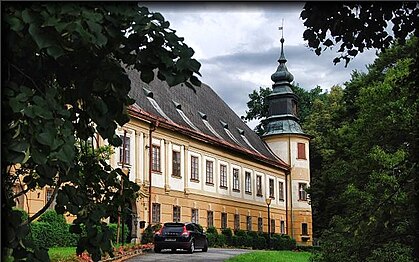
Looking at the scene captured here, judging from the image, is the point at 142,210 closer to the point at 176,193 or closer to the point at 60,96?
the point at 176,193

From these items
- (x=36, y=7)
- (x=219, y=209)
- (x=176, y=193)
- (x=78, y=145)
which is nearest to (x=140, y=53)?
(x=36, y=7)

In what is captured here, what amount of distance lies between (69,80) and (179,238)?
499 inches

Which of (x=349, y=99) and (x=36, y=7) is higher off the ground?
(x=349, y=99)

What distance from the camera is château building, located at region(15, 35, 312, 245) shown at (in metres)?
18.6

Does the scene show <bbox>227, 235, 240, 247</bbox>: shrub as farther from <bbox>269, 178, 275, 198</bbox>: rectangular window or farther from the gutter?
the gutter

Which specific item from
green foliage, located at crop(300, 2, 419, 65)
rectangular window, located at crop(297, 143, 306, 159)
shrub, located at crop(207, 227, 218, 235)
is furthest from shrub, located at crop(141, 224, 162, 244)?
green foliage, located at crop(300, 2, 419, 65)

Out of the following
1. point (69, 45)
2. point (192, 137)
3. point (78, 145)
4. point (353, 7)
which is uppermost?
point (192, 137)

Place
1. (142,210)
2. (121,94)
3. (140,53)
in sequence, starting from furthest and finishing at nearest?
(142,210), (121,94), (140,53)

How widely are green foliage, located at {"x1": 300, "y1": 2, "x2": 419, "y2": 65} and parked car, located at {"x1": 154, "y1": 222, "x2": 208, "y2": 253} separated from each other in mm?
11238

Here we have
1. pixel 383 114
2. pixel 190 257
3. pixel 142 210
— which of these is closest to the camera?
pixel 383 114

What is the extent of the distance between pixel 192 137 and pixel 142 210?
3.33m

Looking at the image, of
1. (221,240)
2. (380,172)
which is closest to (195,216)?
(221,240)

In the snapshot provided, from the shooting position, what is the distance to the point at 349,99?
50.2 feet

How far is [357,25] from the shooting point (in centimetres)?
465
